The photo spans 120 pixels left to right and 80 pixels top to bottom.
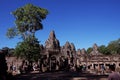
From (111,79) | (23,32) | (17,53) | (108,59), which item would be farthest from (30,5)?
(111,79)

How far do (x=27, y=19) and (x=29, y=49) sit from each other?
222 inches

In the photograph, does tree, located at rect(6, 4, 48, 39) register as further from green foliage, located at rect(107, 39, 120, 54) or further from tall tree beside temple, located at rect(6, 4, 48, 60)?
green foliage, located at rect(107, 39, 120, 54)

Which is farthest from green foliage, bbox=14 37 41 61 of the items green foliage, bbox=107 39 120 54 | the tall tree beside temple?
green foliage, bbox=107 39 120 54

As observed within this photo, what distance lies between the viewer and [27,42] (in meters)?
44.9

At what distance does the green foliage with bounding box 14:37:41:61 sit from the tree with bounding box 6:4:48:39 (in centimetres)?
170

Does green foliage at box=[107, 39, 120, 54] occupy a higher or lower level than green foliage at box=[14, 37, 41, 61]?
higher

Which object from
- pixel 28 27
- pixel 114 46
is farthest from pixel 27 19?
pixel 114 46

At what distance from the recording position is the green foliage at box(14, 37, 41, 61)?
44.0 m

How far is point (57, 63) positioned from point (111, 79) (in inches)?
1446

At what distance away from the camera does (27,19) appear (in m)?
45.7

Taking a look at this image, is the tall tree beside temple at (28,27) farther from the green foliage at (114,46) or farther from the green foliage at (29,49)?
the green foliage at (114,46)

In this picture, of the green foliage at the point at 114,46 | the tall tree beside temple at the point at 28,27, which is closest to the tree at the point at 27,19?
the tall tree beside temple at the point at 28,27

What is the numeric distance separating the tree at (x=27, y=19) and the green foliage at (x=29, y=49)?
170 centimetres

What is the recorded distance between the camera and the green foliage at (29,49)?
44.0 meters
